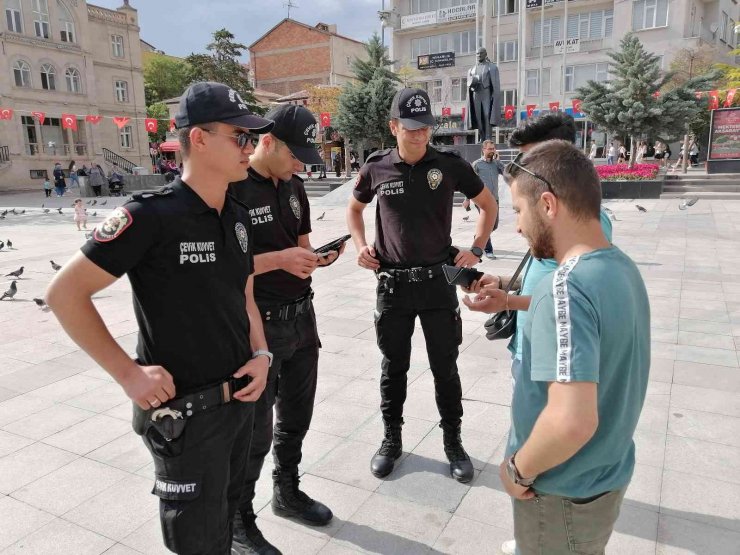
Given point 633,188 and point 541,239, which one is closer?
point 541,239

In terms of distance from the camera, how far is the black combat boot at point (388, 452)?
10.9ft

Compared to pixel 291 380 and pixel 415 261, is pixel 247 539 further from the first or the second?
pixel 415 261

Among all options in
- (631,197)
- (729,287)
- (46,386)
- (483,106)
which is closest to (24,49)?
(483,106)

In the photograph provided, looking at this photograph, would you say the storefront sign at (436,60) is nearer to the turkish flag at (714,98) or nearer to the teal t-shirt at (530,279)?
the turkish flag at (714,98)

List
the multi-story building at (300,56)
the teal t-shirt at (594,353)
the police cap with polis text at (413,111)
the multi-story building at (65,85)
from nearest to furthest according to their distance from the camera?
the teal t-shirt at (594,353), the police cap with polis text at (413,111), the multi-story building at (65,85), the multi-story building at (300,56)

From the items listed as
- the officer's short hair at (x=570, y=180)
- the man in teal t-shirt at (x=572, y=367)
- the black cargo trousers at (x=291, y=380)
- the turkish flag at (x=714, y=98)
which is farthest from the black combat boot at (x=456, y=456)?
the turkish flag at (x=714, y=98)

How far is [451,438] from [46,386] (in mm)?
3682

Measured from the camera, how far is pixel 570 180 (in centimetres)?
149

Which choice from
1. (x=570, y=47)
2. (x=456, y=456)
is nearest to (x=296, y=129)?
(x=456, y=456)

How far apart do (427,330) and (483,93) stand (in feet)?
45.1

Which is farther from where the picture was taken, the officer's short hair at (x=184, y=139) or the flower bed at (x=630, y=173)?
the flower bed at (x=630, y=173)

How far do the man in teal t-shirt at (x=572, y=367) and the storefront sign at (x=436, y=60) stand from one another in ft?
154

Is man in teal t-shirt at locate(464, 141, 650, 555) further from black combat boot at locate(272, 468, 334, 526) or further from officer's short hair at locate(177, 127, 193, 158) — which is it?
black combat boot at locate(272, 468, 334, 526)

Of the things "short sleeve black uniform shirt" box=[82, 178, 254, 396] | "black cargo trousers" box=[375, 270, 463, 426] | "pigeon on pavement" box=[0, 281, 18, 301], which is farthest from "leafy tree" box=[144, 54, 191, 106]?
"short sleeve black uniform shirt" box=[82, 178, 254, 396]
